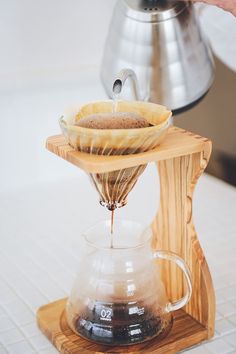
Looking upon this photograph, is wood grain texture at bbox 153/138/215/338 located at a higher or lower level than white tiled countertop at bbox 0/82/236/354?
higher

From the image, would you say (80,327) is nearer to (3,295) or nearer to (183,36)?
(3,295)

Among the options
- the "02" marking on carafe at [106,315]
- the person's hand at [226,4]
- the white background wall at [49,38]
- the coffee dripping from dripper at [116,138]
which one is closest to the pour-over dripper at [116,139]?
the coffee dripping from dripper at [116,138]

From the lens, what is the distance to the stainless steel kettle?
1061mm

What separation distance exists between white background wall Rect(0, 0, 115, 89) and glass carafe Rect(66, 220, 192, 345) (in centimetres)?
63

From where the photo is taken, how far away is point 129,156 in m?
0.64

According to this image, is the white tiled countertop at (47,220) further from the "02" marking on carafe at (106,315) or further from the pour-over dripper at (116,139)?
the pour-over dripper at (116,139)

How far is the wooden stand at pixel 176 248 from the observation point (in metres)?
0.70

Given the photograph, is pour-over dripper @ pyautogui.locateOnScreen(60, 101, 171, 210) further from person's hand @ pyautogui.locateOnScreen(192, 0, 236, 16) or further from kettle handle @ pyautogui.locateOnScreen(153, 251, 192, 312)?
person's hand @ pyautogui.locateOnScreen(192, 0, 236, 16)

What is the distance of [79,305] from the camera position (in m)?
0.73

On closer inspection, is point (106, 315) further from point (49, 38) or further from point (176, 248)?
point (49, 38)

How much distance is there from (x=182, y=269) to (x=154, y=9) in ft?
1.67

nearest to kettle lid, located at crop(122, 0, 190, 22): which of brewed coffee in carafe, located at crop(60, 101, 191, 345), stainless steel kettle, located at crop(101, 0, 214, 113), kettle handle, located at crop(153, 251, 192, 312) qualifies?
stainless steel kettle, located at crop(101, 0, 214, 113)

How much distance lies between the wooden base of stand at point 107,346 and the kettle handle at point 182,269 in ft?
0.11

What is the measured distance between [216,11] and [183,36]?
8.1 inches
